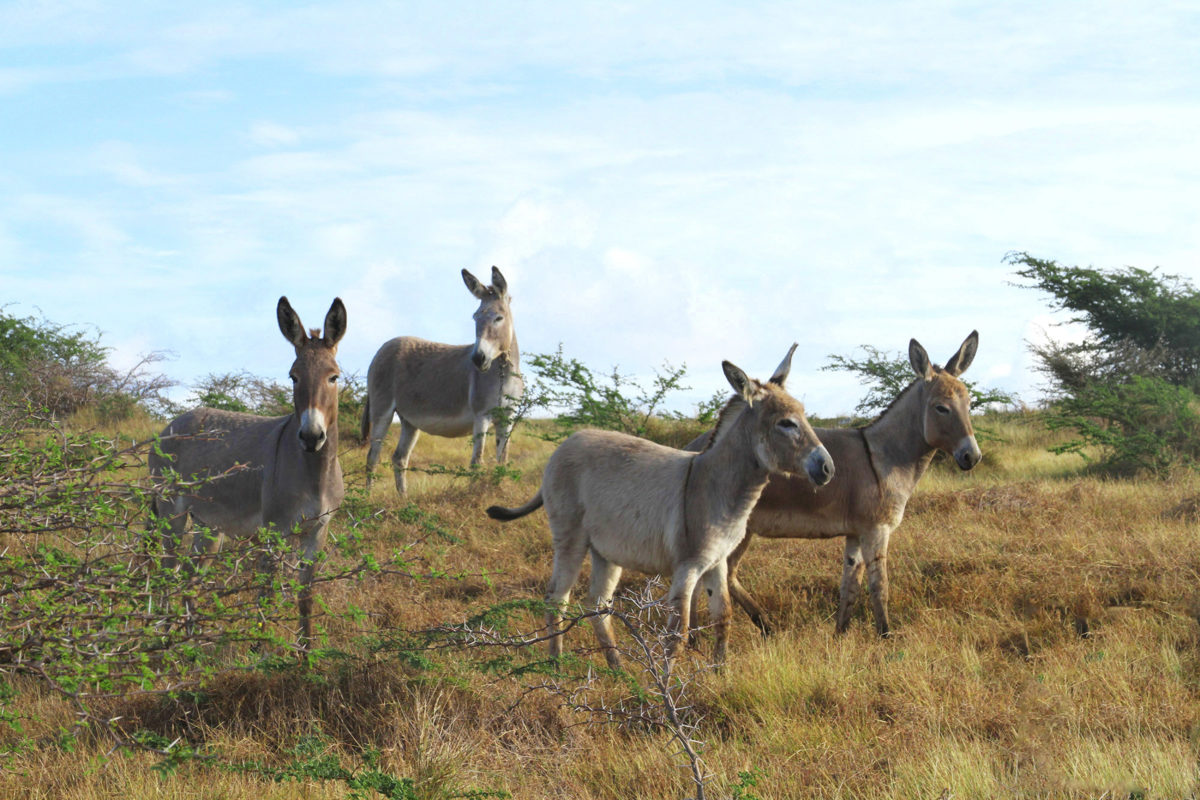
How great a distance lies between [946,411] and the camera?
793 cm

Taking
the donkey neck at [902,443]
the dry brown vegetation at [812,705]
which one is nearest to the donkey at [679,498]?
the dry brown vegetation at [812,705]

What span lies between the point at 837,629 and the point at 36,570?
5.29 metres

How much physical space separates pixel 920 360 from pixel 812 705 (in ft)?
11.6

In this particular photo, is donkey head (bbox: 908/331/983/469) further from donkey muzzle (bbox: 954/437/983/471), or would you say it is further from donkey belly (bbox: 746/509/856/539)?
donkey belly (bbox: 746/509/856/539)

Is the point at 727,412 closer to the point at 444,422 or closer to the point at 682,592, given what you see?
the point at 682,592

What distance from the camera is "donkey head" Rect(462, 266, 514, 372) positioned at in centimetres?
1330

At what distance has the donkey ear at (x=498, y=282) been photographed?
13797 millimetres

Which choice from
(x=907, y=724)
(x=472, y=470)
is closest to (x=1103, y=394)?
(x=472, y=470)

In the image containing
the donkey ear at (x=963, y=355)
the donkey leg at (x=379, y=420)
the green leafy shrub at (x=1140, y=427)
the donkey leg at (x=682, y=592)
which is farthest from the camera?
the donkey leg at (x=379, y=420)

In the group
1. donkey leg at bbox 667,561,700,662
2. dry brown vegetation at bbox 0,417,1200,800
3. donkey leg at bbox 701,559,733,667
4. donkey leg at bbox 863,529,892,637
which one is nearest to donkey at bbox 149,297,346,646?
dry brown vegetation at bbox 0,417,1200,800

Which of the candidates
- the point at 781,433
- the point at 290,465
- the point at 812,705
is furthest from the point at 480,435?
the point at 812,705

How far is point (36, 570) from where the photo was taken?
4.57m

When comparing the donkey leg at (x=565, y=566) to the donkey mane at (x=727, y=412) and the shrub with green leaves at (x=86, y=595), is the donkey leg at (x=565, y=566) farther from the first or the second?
the shrub with green leaves at (x=86, y=595)

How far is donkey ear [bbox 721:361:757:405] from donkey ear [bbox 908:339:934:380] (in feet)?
6.98
